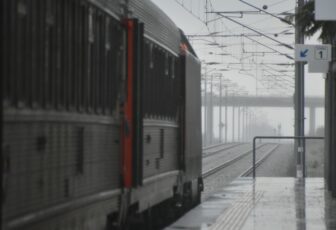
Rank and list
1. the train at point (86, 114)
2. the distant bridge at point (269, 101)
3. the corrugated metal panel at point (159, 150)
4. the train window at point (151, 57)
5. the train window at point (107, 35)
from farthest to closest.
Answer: the distant bridge at point (269, 101) < the train window at point (151, 57) < the corrugated metal panel at point (159, 150) < the train window at point (107, 35) < the train at point (86, 114)

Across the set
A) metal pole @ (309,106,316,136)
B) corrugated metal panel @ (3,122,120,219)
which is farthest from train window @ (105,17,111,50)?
metal pole @ (309,106,316,136)

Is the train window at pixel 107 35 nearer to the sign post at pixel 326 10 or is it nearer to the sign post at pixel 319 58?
the sign post at pixel 326 10

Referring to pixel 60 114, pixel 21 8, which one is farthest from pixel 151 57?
pixel 21 8

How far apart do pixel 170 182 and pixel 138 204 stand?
2790 millimetres

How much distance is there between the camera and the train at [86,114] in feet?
21.1

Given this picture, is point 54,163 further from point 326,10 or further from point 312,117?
point 312,117

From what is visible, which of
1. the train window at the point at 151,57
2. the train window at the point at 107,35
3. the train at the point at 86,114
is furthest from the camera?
the train window at the point at 151,57

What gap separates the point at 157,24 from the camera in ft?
41.9

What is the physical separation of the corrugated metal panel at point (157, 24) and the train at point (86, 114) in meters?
0.02

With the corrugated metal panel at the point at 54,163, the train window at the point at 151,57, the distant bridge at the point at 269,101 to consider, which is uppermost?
the distant bridge at the point at 269,101

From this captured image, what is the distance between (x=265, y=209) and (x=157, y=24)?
4940 mm

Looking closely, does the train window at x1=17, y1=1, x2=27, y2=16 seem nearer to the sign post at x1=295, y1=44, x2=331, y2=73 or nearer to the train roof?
the train roof

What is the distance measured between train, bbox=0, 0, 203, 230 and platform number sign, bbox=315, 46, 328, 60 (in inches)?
184

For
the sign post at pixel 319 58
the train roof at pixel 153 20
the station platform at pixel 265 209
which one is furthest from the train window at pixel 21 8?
the sign post at pixel 319 58
